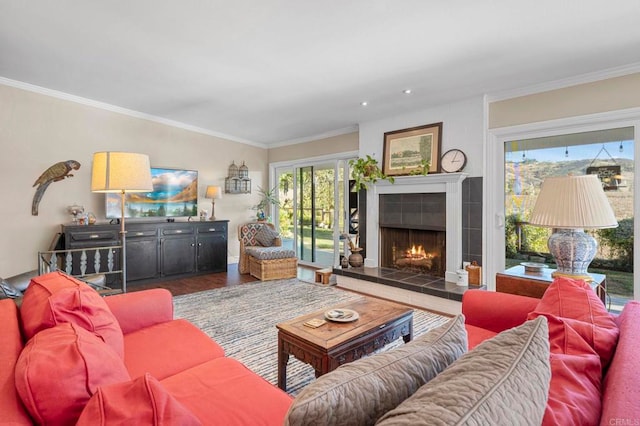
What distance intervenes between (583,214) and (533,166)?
2.00 meters

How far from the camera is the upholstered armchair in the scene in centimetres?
513

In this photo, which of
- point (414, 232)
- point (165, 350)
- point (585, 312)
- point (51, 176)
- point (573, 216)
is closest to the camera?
point (585, 312)

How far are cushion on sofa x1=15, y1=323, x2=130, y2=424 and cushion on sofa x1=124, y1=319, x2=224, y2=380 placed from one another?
1.91 ft

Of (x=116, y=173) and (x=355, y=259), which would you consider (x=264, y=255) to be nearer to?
(x=355, y=259)

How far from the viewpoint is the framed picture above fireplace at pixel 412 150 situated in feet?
14.0

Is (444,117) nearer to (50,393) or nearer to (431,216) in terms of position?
(431,216)

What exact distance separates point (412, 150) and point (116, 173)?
11.7 feet

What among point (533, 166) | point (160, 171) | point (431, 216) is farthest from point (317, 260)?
point (533, 166)

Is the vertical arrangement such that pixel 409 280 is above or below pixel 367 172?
below

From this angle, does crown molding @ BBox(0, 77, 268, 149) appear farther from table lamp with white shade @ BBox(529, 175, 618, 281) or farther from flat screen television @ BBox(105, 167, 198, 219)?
table lamp with white shade @ BBox(529, 175, 618, 281)

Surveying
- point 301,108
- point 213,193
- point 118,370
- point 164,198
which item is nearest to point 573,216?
point 118,370

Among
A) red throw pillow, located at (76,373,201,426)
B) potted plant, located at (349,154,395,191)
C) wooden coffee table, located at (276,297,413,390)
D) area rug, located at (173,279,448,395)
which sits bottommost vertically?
area rug, located at (173,279,448,395)

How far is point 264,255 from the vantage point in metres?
5.11

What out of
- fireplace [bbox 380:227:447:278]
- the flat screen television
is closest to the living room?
the flat screen television
